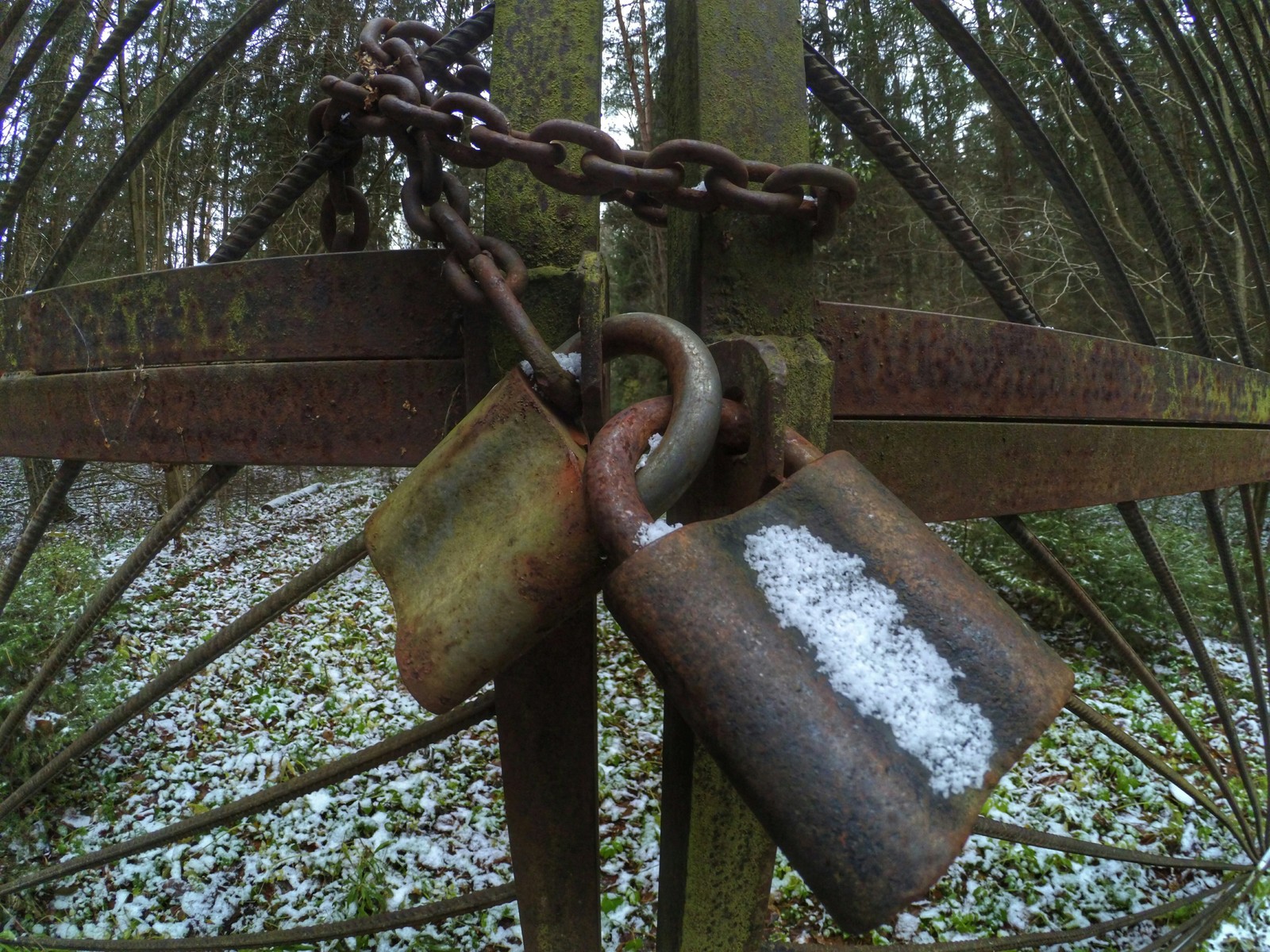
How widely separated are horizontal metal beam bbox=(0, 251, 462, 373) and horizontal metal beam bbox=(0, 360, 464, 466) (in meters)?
0.02

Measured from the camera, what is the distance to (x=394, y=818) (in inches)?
144

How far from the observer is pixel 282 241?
809cm

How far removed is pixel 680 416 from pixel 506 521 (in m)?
0.20

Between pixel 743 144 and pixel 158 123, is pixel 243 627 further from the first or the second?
pixel 743 144

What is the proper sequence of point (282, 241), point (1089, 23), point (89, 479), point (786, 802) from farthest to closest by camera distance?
point (89, 479) → point (282, 241) → point (1089, 23) → point (786, 802)

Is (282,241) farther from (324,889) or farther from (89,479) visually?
(324,889)

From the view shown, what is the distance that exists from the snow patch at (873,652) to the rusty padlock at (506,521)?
126 mm

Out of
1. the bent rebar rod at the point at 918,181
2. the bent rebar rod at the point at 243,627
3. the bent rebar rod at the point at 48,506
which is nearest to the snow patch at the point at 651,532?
the bent rebar rod at the point at 243,627

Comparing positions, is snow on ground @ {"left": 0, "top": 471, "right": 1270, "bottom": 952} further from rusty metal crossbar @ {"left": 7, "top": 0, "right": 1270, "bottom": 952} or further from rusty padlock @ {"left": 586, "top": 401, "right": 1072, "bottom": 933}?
rusty padlock @ {"left": 586, "top": 401, "right": 1072, "bottom": 933}

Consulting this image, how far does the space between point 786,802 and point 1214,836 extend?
4647 mm

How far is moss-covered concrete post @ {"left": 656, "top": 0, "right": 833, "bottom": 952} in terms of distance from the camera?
899mm

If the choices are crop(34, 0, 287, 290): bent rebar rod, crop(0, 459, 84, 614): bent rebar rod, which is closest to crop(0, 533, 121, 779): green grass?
crop(0, 459, 84, 614): bent rebar rod

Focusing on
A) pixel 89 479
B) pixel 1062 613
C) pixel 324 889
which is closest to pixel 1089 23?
pixel 324 889

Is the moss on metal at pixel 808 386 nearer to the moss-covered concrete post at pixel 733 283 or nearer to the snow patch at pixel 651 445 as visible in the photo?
the moss-covered concrete post at pixel 733 283
